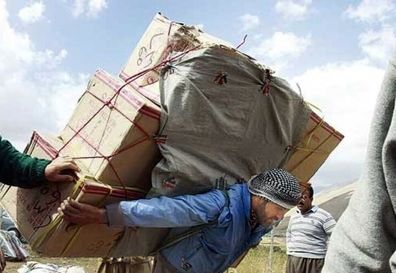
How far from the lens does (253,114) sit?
313 centimetres

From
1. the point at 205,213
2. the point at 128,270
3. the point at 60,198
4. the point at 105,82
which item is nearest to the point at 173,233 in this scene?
the point at 205,213

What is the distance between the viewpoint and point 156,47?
10.5 ft

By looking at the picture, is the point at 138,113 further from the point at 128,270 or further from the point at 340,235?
the point at 128,270

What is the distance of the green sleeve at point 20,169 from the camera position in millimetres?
2879

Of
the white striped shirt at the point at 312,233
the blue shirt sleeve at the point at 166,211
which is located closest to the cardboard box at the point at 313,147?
the blue shirt sleeve at the point at 166,211

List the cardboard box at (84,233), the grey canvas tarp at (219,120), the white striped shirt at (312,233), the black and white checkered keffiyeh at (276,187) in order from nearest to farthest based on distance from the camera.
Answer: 1. the cardboard box at (84,233)
2. the grey canvas tarp at (219,120)
3. the black and white checkered keffiyeh at (276,187)
4. the white striped shirt at (312,233)

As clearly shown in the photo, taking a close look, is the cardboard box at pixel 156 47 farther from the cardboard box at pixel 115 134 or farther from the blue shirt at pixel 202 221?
the blue shirt at pixel 202 221

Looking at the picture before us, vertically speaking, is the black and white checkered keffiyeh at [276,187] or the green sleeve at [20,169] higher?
the black and white checkered keffiyeh at [276,187]

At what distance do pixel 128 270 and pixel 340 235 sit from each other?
13.9 ft

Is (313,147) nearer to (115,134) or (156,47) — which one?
(156,47)

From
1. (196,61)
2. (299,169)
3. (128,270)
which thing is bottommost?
(128,270)

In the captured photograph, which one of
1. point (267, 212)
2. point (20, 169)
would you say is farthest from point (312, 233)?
point (20, 169)

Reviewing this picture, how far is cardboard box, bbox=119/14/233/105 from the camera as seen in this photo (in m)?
3.03

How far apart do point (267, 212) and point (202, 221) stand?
1.27 ft
